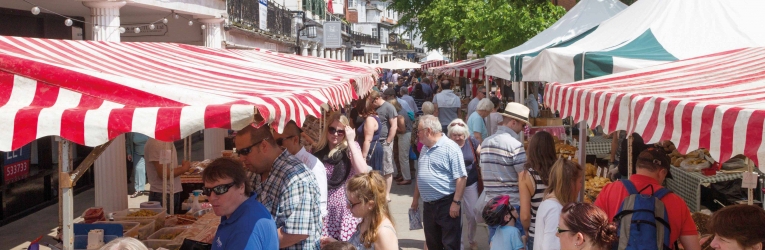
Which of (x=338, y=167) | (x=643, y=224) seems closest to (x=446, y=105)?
(x=338, y=167)

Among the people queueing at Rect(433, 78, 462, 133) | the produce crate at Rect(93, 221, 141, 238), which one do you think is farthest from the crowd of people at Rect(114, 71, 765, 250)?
the people queueing at Rect(433, 78, 462, 133)

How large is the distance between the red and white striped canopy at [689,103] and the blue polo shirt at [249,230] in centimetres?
184

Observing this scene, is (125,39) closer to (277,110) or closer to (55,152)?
(55,152)

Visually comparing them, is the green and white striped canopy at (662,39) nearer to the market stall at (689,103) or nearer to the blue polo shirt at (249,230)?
the market stall at (689,103)

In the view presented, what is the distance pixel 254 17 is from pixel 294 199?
1869 cm

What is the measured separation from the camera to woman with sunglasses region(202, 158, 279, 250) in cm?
363

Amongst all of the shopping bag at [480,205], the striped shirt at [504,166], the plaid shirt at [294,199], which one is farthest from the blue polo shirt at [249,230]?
the shopping bag at [480,205]

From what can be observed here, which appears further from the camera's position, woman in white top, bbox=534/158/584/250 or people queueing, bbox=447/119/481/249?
people queueing, bbox=447/119/481/249

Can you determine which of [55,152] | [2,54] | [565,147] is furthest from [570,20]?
[2,54]

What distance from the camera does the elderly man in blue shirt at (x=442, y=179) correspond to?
21.7 ft

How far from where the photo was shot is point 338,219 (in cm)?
615

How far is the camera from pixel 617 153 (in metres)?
10.6

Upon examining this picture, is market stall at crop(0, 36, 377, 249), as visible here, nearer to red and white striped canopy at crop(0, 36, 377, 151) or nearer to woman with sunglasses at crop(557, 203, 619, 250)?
red and white striped canopy at crop(0, 36, 377, 151)

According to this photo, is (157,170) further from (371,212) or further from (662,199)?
(662,199)
